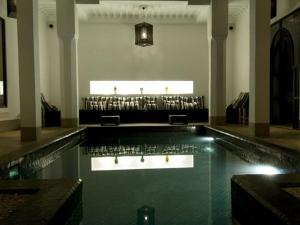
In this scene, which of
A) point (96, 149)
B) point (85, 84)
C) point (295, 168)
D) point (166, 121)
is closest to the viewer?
point (295, 168)

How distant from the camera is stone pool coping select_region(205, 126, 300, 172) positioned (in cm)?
489

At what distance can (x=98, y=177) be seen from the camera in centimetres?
477

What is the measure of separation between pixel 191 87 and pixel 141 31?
3972mm

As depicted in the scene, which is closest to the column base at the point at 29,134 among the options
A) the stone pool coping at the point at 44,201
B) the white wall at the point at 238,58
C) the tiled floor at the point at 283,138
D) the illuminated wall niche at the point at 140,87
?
the stone pool coping at the point at 44,201

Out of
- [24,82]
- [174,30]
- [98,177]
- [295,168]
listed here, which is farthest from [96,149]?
[174,30]

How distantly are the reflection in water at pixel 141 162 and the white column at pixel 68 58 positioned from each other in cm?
510

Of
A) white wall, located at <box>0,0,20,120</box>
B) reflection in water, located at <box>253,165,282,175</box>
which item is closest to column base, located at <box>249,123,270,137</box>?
reflection in water, located at <box>253,165,282,175</box>

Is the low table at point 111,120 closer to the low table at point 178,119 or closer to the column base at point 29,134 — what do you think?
the low table at point 178,119

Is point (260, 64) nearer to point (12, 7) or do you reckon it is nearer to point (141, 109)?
point (141, 109)

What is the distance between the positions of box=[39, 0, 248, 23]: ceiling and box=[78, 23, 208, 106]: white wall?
1.23ft

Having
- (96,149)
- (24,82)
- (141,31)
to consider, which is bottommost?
(96,149)

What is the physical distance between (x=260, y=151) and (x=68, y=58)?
735cm

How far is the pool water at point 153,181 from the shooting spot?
10.3ft

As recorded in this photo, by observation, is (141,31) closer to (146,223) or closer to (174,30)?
(174,30)
